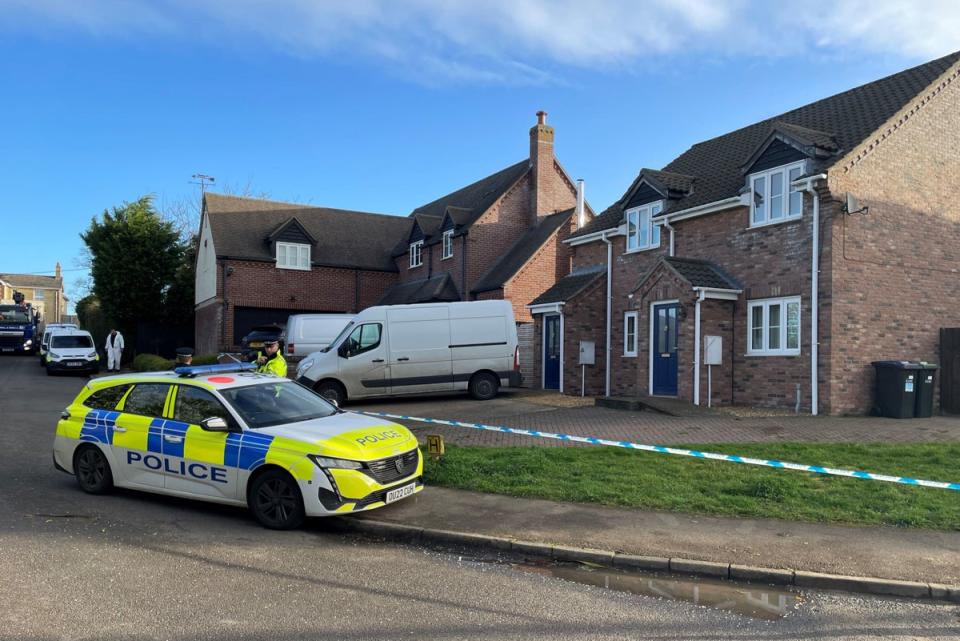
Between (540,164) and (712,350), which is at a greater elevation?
(540,164)

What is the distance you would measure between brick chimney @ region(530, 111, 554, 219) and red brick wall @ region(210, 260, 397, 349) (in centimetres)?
829

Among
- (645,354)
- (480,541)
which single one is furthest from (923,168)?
(480,541)

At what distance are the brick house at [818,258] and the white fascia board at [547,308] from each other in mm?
2786

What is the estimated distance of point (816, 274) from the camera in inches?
582

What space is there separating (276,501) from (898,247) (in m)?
13.6

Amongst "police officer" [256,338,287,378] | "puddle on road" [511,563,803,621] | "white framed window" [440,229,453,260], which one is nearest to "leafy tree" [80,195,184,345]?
"white framed window" [440,229,453,260]

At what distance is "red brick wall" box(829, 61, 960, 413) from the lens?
14672mm

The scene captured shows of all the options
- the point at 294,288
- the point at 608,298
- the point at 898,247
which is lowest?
the point at 608,298

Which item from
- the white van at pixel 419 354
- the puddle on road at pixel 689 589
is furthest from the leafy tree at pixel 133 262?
the puddle on road at pixel 689 589

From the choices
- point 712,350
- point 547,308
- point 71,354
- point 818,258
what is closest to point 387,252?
point 71,354

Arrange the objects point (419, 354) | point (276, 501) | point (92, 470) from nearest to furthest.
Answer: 1. point (276, 501)
2. point (92, 470)
3. point (419, 354)

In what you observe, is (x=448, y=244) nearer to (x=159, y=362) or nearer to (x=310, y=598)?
(x=159, y=362)

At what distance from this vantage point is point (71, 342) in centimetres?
2830

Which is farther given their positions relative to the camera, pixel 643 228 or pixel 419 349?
pixel 643 228
